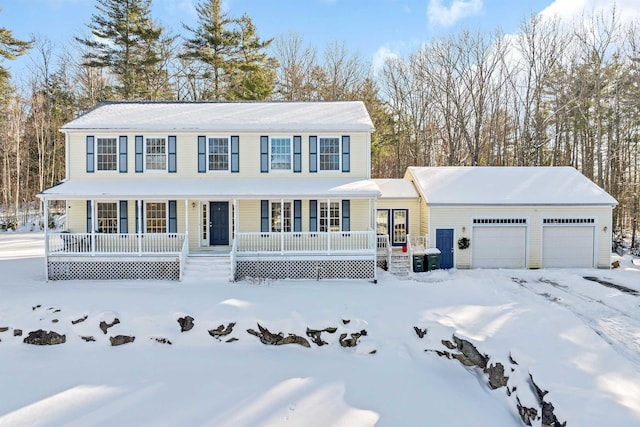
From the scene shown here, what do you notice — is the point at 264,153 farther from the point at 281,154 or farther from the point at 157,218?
the point at 157,218

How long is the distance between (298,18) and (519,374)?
2791 centimetres

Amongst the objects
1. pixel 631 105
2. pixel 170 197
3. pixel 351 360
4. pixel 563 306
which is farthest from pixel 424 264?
pixel 631 105

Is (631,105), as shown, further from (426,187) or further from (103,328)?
(103,328)

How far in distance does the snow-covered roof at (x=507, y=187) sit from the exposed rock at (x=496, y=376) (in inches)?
341

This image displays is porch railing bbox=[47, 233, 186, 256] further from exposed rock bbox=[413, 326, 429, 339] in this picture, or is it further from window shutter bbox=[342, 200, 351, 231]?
exposed rock bbox=[413, 326, 429, 339]

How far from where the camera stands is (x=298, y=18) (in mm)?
27375

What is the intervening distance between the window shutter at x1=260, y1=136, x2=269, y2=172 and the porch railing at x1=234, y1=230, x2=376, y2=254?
276 cm

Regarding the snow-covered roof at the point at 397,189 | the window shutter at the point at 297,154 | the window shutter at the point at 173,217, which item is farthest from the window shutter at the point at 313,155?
the window shutter at the point at 173,217

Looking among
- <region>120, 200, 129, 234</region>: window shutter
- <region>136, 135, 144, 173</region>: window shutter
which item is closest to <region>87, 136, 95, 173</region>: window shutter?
<region>136, 135, 144, 173</region>: window shutter

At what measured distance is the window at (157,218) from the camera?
1395 centimetres

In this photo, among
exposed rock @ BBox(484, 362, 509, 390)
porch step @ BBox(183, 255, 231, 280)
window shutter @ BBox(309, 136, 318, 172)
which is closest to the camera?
exposed rock @ BBox(484, 362, 509, 390)

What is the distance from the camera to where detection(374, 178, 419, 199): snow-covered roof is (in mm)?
16047

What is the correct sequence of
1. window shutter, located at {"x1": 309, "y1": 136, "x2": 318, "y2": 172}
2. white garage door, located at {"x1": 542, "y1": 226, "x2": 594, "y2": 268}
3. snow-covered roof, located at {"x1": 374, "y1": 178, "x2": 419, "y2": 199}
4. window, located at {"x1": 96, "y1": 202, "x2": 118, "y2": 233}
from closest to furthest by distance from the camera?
window, located at {"x1": 96, "y1": 202, "x2": 118, "y2": 233} < window shutter, located at {"x1": 309, "y1": 136, "x2": 318, "y2": 172} < white garage door, located at {"x1": 542, "y1": 226, "x2": 594, "y2": 268} < snow-covered roof, located at {"x1": 374, "y1": 178, "x2": 419, "y2": 199}

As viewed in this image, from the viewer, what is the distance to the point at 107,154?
Result: 1418 cm
